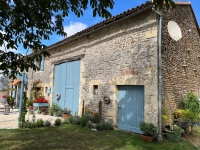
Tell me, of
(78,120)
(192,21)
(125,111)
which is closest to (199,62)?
(192,21)

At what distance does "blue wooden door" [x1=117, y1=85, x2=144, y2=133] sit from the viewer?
696 centimetres

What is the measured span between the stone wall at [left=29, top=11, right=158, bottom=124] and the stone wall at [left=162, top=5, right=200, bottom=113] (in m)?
0.58

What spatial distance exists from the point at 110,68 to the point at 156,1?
6.27 m

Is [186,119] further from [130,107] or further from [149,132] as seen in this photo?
[130,107]

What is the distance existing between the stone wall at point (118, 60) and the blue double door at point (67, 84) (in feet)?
1.87

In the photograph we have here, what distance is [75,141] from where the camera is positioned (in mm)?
5746

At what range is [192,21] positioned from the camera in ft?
29.6

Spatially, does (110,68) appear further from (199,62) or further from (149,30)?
(199,62)

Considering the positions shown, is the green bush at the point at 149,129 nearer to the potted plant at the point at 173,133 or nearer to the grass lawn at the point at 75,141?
the grass lawn at the point at 75,141

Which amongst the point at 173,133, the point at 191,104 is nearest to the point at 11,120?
the point at 173,133

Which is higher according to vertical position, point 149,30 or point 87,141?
point 149,30

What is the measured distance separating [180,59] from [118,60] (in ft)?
8.85

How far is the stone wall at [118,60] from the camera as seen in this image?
6566 mm

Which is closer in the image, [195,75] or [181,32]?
[181,32]
